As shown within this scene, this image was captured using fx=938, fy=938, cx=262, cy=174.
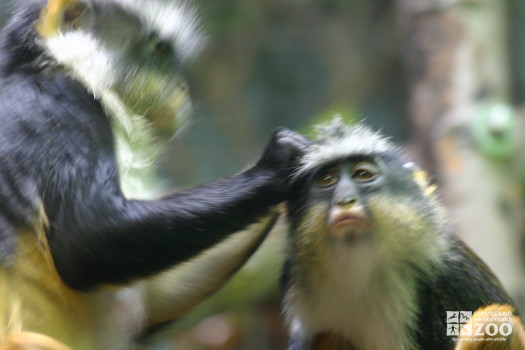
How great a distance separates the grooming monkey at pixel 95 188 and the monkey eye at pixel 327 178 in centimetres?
11

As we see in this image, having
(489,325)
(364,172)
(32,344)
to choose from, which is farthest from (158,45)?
(489,325)

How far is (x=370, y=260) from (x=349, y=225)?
0.17 m

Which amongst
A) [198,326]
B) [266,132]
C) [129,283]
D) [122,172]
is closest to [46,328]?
A: [129,283]

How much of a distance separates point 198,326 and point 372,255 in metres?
2.73

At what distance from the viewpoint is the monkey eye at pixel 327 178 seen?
2998 millimetres

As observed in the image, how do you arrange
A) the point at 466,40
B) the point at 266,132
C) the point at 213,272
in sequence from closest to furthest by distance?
the point at 213,272, the point at 466,40, the point at 266,132

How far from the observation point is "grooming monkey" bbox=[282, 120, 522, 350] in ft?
9.62

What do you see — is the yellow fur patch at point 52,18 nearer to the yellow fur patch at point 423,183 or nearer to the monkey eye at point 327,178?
the monkey eye at point 327,178

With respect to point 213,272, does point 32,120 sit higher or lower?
higher

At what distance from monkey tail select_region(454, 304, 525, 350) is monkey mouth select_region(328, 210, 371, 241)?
0.44m

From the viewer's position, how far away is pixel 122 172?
312 cm

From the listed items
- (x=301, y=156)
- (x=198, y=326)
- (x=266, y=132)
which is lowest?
(x=198, y=326)

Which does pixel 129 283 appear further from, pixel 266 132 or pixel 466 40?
pixel 266 132

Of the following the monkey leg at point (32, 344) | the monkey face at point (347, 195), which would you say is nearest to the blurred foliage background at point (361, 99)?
the monkey face at point (347, 195)
